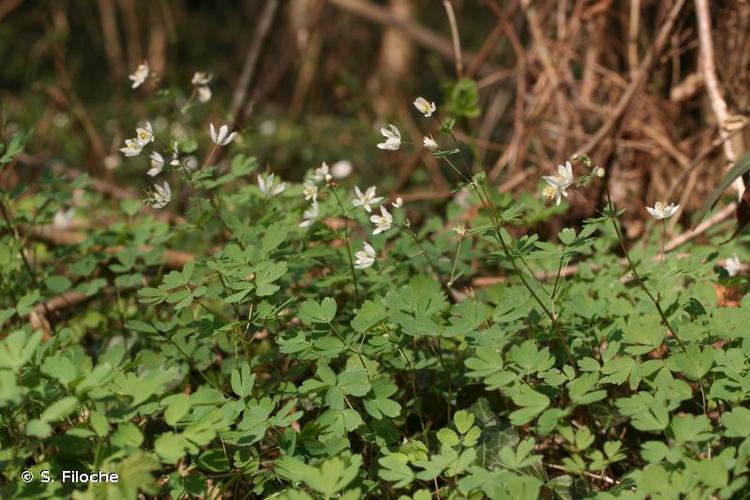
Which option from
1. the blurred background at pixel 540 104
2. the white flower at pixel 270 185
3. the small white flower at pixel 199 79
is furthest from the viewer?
the blurred background at pixel 540 104

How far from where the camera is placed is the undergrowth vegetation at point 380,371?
5.00 feet

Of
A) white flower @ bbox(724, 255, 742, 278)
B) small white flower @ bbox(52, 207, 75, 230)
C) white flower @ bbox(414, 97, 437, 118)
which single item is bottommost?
small white flower @ bbox(52, 207, 75, 230)

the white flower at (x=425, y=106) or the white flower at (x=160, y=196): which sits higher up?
the white flower at (x=425, y=106)

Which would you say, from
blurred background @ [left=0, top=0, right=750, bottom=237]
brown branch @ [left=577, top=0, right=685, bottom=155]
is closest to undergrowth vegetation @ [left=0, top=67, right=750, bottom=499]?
blurred background @ [left=0, top=0, right=750, bottom=237]

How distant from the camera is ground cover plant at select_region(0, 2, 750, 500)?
153 cm

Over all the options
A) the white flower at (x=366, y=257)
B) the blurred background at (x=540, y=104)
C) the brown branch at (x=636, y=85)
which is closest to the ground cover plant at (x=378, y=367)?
the white flower at (x=366, y=257)

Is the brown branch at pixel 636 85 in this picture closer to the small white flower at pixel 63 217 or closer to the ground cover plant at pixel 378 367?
the ground cover plant at pixel 378 367

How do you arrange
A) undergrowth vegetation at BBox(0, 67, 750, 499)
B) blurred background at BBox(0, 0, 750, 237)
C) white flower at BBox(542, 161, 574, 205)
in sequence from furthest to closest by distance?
blurred background at BBox(0, 0, 750, 237)
white flower at BBox(542, 161, 574, 205)
undergrowth vegetation at BBox(0, 67, 750, 499)

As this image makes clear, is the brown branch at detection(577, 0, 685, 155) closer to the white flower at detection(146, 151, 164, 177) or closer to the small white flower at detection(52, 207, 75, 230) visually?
the white flower at detection(146, 151, 164, 177)

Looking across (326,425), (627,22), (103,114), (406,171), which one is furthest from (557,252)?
(103,114)

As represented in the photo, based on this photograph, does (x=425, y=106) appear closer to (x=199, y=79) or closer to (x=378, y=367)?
(x=378, y=367)

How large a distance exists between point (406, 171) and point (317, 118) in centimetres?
323

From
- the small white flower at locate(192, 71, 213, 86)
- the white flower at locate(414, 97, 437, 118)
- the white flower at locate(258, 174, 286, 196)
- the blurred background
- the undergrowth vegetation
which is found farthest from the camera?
the blurred background

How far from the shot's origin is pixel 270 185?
2.19 meters
